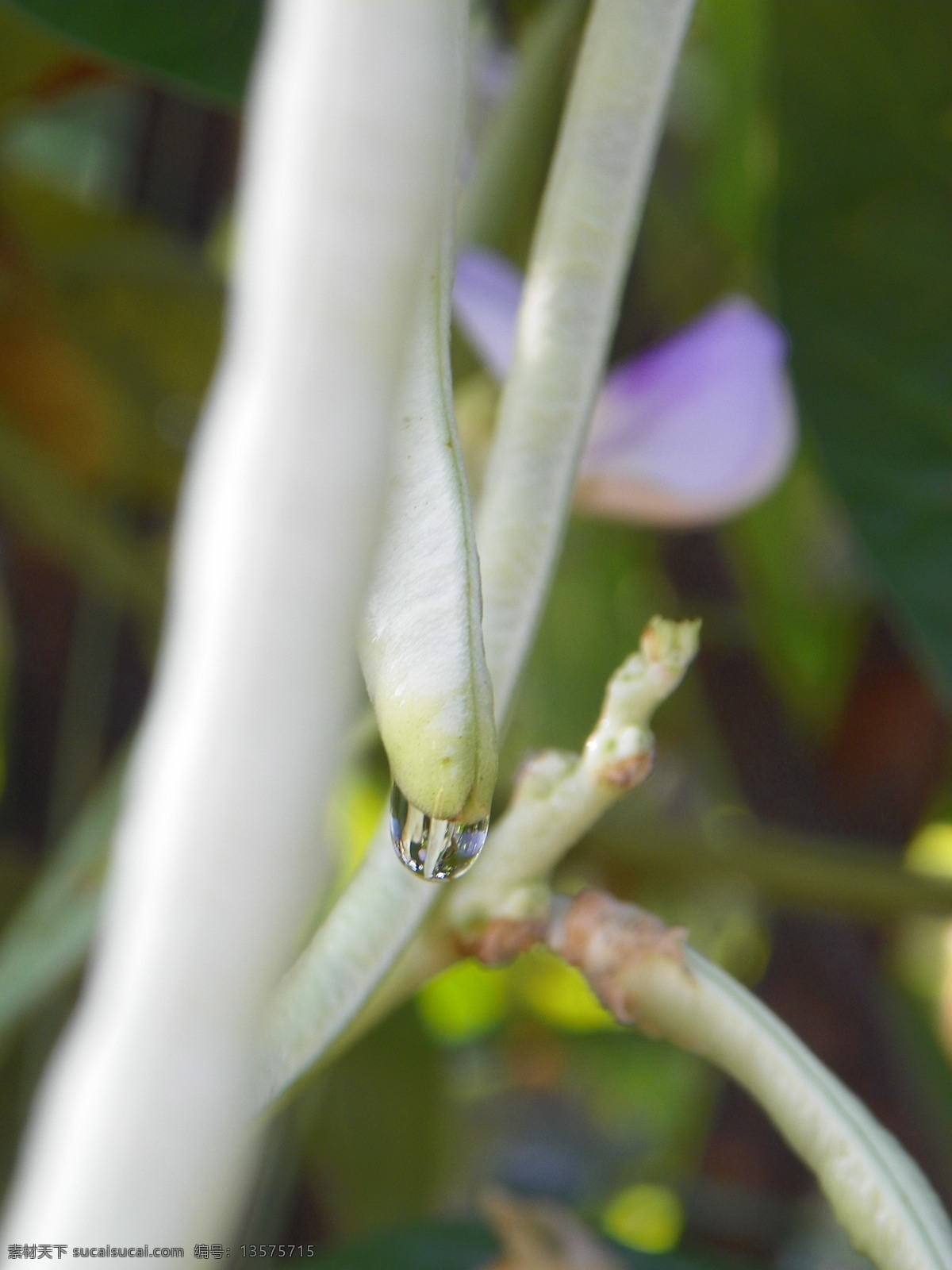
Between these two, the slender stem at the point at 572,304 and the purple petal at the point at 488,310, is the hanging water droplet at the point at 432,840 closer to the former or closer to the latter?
the slender stem at the point at 572,304

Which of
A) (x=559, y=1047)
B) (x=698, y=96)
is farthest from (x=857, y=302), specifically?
(x=559, y=1047)

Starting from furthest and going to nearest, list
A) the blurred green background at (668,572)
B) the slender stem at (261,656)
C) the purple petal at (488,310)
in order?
1. the blurred green background at (668,572)
2. the purple petal at (488,310)
3. the slender stem at (261,656)

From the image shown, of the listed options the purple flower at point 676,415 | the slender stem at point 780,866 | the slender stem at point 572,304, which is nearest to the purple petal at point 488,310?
the purple flower at point 676,415

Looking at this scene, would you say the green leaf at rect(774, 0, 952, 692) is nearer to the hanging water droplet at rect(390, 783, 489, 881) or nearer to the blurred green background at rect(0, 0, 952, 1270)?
the blurred green background at rect(0, 0, 952, 1270)

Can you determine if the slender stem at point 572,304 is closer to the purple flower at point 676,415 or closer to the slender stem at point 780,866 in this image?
the purple flower at point 676,415

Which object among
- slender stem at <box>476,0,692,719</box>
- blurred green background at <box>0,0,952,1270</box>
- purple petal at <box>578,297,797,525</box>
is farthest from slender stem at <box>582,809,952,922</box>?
slender stem at <box>476,0,692,719</box>

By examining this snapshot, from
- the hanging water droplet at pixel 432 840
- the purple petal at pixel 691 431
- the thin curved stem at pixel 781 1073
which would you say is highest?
the hanging water droplet at pixel 432 840

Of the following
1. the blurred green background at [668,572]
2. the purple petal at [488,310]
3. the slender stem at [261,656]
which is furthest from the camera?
the blurred green background at [668,572]

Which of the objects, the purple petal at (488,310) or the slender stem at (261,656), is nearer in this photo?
the slender stem at (261,656)

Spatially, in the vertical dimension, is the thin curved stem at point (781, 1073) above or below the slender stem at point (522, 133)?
below
